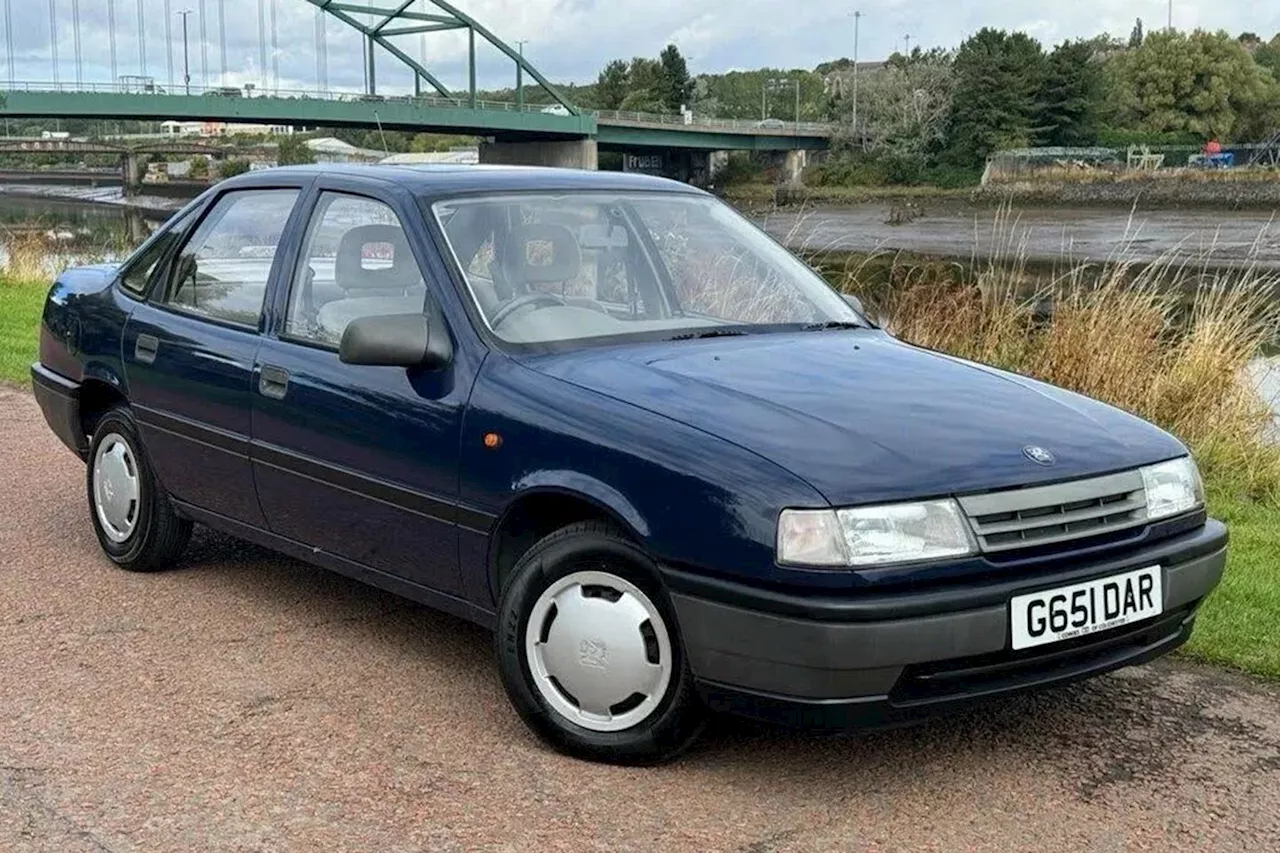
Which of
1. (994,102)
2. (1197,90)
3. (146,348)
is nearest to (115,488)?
(146,348)

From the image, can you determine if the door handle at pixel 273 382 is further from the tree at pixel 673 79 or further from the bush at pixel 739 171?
the tree at pixel 673 79

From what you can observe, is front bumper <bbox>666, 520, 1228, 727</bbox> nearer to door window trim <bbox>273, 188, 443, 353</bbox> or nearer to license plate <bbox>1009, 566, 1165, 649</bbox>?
license plate <bbox>1009, 566, 1165, 649</bbox>

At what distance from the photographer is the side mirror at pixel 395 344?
4.03 meters

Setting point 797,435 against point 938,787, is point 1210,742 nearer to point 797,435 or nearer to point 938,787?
point 938,787

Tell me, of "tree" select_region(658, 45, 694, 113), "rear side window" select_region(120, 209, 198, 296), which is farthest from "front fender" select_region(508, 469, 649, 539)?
"tree" select_region(658, 45, 694, 113)

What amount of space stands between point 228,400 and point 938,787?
2.64 meters

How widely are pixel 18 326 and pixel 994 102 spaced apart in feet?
258

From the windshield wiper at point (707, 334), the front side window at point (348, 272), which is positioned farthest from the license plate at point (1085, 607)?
the front side window at point (348, 272)

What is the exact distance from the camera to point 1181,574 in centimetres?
371

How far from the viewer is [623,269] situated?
470cm

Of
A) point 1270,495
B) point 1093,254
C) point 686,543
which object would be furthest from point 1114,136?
point 686,543

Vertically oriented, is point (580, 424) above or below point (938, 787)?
above

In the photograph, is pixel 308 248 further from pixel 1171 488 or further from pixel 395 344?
pixel 1171 488

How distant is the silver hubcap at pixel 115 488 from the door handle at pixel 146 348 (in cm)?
37
